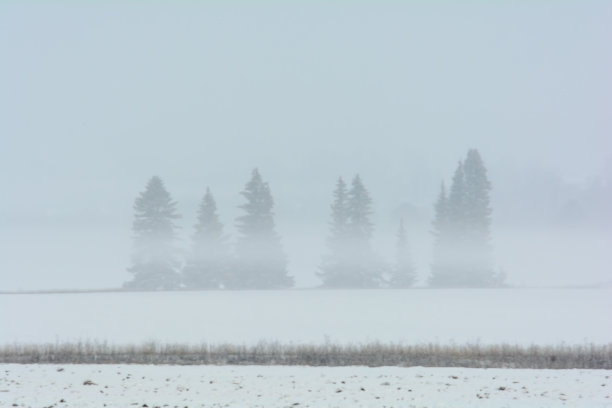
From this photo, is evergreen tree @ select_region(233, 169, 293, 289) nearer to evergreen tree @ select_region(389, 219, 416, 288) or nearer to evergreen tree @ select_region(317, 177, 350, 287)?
evergreen tree @ select_region(317, 177, 350, 287)

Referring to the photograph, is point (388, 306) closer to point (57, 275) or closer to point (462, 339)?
point (462, 339)

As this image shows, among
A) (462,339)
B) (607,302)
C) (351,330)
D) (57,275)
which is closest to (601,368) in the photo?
(462,339)

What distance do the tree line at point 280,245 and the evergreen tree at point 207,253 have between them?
0.09m

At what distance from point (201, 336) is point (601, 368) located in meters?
22.0

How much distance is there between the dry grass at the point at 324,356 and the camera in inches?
1222

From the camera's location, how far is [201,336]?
4194 cm

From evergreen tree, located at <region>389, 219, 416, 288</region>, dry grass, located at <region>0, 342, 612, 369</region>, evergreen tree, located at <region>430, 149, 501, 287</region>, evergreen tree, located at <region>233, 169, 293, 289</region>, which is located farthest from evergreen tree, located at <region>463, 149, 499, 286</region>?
dry grass, located at <region>0, 342, 612, 369</region>

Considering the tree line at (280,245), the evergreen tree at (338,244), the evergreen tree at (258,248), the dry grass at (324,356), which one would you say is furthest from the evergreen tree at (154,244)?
the dry grass at (324,356)

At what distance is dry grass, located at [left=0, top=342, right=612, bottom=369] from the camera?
102ft

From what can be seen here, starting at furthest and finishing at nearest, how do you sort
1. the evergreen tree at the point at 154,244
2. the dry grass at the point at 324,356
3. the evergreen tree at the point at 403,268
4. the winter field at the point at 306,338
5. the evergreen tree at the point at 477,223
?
the evergreen tree at the point at 403,268
the evergreen tree at the point at 477,223
the evergreen tree at the point at 154,244
the dry grass at the point at 324,356
the winter field at the point at 306,338

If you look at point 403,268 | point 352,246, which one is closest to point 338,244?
point 352,246

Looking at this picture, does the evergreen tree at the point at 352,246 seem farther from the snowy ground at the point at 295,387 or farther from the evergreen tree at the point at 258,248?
the snowy ground at the point at 295,387

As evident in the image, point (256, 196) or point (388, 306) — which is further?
point (256, 196)

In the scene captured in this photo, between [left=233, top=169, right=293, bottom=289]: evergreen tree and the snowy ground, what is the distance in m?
37.9
